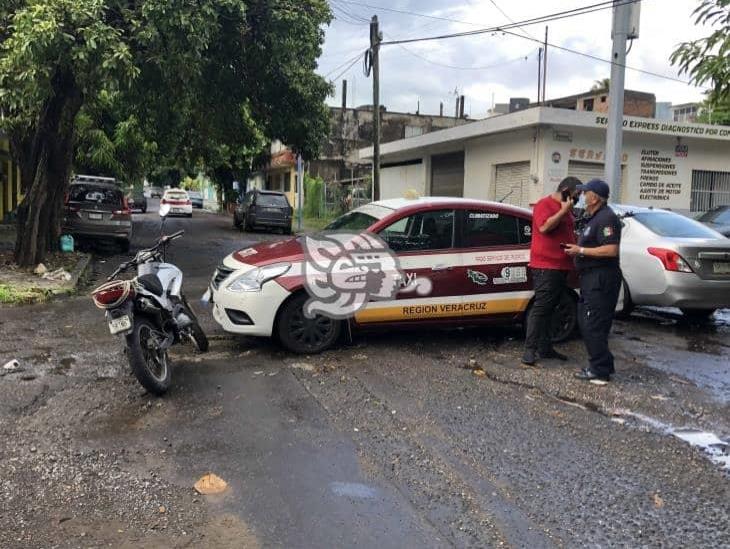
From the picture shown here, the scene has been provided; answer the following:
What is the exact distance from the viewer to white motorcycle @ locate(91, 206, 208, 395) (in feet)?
16.1

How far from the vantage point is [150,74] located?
1180 centimetres

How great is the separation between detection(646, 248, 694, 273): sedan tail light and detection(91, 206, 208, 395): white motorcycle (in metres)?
5.62

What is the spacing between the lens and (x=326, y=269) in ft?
20.4

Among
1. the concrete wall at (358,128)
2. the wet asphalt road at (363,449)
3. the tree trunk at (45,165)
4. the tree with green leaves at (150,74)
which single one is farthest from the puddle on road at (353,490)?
the concrete wall at (358,128)

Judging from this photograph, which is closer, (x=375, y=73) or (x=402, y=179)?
(x=375, y=73)

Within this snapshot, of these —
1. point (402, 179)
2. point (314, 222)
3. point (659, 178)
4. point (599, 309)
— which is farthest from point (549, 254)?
point (314, 222)

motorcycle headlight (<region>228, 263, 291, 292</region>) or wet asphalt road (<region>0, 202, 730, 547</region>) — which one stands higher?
motorcycle headlight (<region>228, 263, 291, 292</region>)

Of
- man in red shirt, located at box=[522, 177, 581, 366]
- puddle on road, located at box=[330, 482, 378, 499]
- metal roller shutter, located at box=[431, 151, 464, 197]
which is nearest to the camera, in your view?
puddle on road, located at box=[330, 482, 378, 499]

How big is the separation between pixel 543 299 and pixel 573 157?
13.3 m

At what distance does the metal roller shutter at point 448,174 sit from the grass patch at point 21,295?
15.4 meters

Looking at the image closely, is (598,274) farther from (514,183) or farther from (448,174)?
(448,174)

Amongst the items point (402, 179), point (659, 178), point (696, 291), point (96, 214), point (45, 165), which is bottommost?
point (696, 291)

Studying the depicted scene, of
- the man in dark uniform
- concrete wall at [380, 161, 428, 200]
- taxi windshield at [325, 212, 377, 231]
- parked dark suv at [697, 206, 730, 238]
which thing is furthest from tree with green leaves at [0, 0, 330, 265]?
parked dark suv at [697, 206, 730, 238]

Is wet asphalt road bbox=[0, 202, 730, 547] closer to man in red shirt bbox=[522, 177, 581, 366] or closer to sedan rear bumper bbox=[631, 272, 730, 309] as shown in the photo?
man in red shirt bbox=[522, 177, 581, 366]
